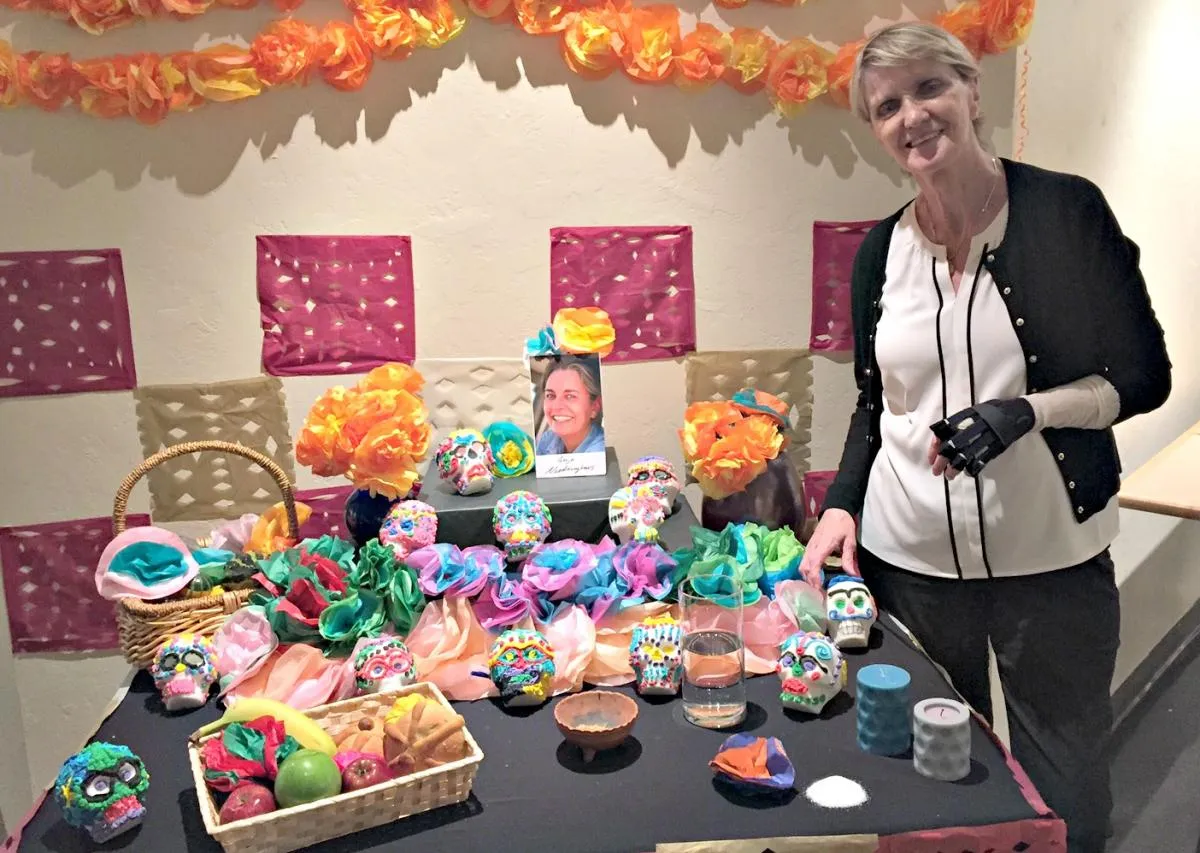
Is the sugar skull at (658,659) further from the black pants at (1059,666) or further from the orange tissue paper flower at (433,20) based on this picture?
the orange tissue paper flower at (433,20)

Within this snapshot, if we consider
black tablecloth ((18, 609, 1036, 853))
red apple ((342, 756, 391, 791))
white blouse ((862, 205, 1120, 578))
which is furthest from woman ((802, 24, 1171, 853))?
red apple ((342, 756, 391, 791))

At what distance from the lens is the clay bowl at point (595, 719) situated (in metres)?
1.25

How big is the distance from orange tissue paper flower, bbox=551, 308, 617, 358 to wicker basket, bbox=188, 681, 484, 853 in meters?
0.90

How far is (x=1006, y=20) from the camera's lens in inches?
79.0

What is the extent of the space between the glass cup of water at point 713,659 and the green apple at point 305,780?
0.48 metres

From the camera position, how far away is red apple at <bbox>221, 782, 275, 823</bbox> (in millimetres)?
1097

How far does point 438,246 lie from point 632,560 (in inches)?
32.2

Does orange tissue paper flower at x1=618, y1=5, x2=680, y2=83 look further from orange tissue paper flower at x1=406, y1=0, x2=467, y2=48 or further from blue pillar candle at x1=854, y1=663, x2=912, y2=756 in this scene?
blue pillar candle at x1=854, y1=663, x2=912, y2=756

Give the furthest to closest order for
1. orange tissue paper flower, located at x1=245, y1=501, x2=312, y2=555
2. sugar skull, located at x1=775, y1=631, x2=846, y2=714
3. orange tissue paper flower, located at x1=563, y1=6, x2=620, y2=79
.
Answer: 1. orange tissue paper flower, located at x1=563, y1=6, x2=620, y2=79
2. orange tissue paper flower, located at x1=245, y1=501, x2=312, y2=555
3. sugar skull, located at x1=775, y1=631, x2=846, y2=714

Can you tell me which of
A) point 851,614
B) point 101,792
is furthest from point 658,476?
point 101,792

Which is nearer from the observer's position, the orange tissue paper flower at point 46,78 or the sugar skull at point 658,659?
the sugar skull at point 658,659

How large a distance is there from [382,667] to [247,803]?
1.04 ft

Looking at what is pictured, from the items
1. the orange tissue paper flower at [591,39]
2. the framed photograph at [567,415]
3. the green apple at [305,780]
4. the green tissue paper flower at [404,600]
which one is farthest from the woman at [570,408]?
the green apple at [305,780]

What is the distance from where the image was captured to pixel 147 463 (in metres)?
1.68
